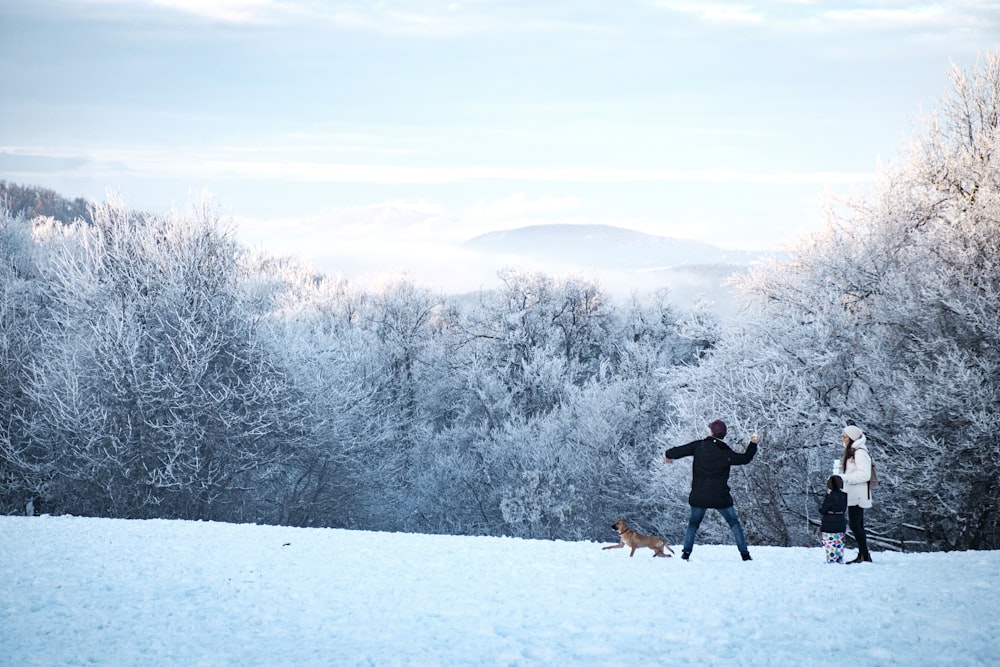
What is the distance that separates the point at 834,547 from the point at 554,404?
3023cm

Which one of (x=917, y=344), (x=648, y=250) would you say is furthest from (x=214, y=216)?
(x=648, y=250)

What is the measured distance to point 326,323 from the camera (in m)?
44.9

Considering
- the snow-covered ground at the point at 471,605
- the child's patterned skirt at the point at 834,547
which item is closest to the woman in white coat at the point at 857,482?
the child's patterned skirt at the point at 834,547

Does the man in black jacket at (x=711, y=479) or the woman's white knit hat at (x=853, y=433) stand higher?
the woman's white knit hat at (x=853, y=433)

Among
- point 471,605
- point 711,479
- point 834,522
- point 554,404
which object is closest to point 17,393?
point 554,404

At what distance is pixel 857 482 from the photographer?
10828 millimetres

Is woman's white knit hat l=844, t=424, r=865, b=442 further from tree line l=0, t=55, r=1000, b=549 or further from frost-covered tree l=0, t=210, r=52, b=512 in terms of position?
frost-covered tree l=0, t=210, r=52, b=512

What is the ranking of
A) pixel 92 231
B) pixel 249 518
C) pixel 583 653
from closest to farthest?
pixel 583 653 → pixel 92 231 → pixel 249 518

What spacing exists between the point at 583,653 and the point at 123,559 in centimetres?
632

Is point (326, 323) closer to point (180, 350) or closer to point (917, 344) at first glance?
point (180, 350)

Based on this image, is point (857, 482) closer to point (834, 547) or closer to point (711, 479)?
point (834, 547)

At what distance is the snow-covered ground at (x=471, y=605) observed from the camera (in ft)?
22.0

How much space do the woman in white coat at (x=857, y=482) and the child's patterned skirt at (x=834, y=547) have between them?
0.84ft

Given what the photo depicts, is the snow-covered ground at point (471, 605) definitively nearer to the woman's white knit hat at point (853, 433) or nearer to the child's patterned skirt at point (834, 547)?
the child's patterned skirt at point (834, 547)
